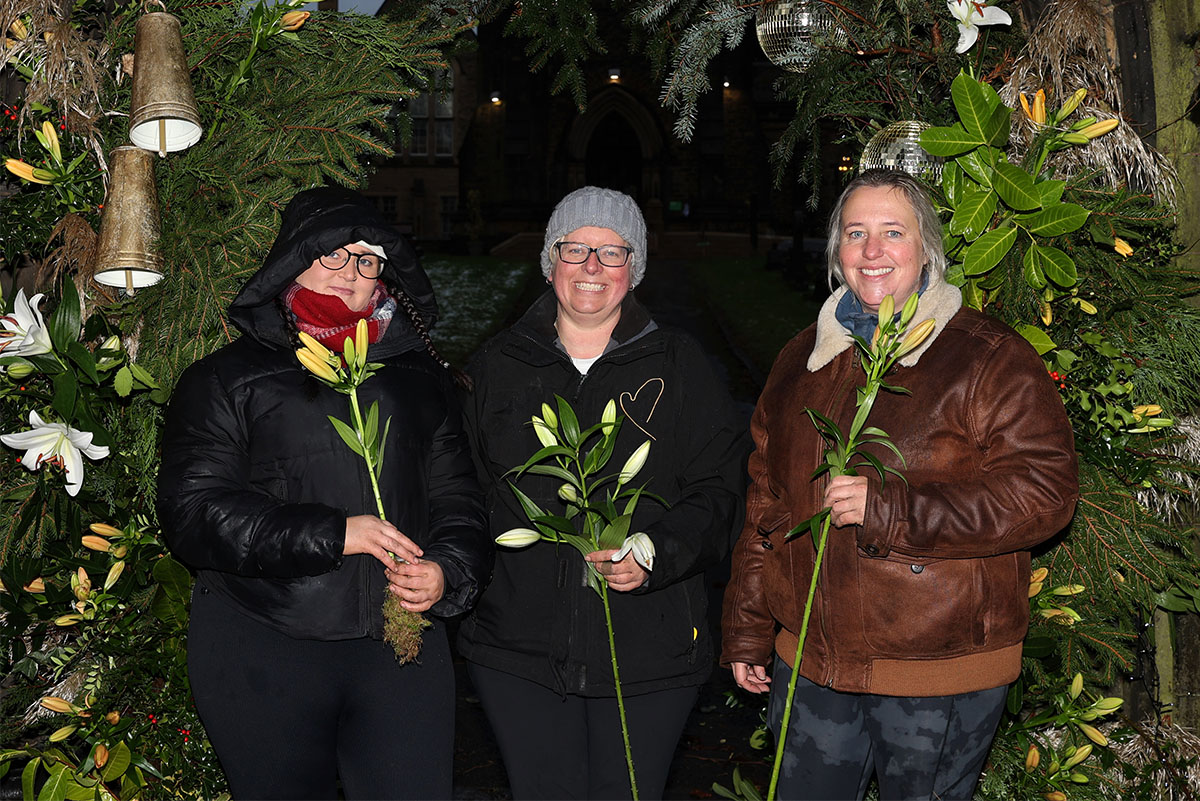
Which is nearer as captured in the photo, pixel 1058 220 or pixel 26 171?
pixel 1058 220

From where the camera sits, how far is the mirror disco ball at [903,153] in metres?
3.73

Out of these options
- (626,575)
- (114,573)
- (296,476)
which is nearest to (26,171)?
(114,573)

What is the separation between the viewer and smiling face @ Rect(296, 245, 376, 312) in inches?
115

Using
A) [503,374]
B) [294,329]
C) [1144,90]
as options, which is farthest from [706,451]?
[1144,90]

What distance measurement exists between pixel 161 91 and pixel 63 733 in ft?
7.02

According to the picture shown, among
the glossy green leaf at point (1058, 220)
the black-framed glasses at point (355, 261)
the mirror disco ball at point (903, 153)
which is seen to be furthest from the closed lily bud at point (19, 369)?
the glossy green leaf at point (1058, 220)

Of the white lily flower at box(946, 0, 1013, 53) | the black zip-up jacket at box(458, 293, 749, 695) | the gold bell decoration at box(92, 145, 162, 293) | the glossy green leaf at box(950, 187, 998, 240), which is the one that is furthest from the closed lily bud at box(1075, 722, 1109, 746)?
the gold bell decoration at box(92, 145, 162, 293)

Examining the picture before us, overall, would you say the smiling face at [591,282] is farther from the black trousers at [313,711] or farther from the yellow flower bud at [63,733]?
the yellow flower bud at [63,733]

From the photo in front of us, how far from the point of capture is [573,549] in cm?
311

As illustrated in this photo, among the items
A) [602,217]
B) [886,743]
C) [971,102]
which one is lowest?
[886,743]

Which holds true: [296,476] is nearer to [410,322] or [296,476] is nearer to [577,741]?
[410,322]

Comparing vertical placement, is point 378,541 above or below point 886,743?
above

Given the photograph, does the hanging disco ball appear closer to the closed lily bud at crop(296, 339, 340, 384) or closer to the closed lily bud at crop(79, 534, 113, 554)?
the closed lily bud at crop(296, 339, 340, 384)

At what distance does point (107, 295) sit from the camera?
378 centimetres
